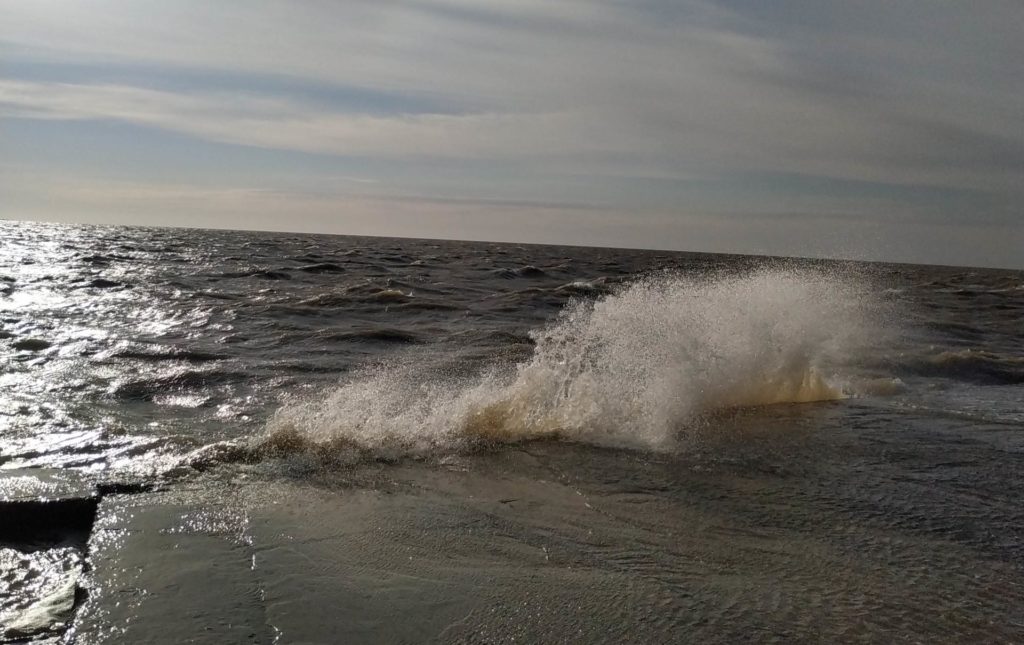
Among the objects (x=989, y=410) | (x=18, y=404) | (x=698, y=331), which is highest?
(x=698, y=331)

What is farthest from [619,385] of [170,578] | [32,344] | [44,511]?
[32,344]

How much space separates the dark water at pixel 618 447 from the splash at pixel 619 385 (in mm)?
30

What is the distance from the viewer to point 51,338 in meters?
8.80

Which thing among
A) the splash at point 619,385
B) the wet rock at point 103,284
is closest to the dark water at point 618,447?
the splash at point 619,385

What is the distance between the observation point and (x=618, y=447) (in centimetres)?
514

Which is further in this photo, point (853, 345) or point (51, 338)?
point (853, 345)

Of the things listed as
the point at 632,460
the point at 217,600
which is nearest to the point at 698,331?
the point at 632,460

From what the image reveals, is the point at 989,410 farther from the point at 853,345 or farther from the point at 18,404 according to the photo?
the point at 18,404

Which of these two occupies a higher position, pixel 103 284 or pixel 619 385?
pixel 619 385

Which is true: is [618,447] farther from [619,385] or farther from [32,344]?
[32,344]

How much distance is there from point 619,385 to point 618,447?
3.79ft

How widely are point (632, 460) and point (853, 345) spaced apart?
8066 mm

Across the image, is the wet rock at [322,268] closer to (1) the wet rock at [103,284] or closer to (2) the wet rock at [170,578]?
(1) the wet rock at [103,284]

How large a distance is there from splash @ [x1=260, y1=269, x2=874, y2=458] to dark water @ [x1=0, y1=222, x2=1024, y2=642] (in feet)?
0.10
